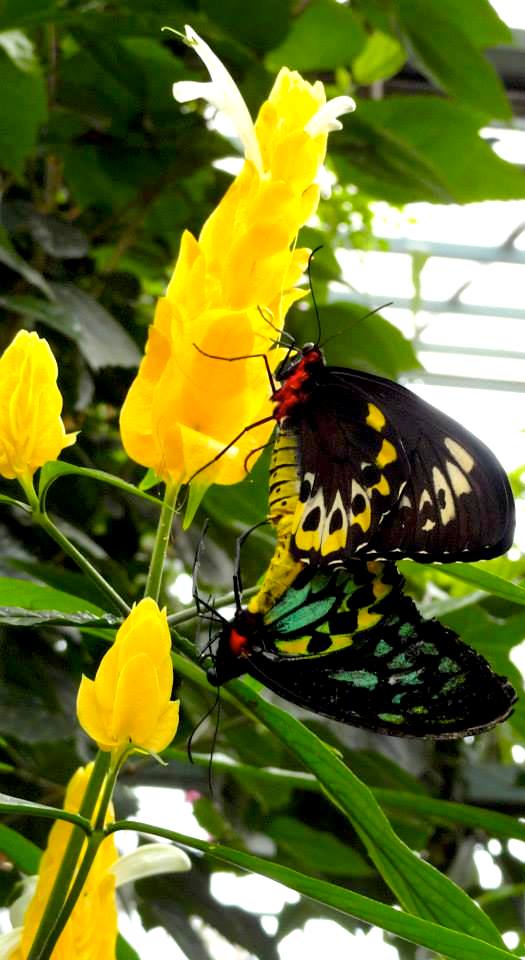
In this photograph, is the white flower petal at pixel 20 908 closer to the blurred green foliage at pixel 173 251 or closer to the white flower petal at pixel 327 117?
the white flower petal at pixel 327 117

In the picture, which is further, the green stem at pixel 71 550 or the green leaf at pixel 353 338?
the green leaf at pixel 353 338

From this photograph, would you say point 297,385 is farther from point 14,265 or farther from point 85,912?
point 14,265

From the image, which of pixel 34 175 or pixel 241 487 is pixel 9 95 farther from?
pixel 241 487

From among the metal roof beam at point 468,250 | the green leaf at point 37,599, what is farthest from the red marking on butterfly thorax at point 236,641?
the metal roof beam at point 468,250

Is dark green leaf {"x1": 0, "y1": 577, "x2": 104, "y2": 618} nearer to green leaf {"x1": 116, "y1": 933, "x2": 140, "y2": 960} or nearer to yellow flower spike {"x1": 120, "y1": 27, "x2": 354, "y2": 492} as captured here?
yellow flower spike {"x1": 120, "y1": 27, "x2": 354, "y2": 492}

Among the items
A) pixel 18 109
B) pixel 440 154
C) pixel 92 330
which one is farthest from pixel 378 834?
pixel 440 154

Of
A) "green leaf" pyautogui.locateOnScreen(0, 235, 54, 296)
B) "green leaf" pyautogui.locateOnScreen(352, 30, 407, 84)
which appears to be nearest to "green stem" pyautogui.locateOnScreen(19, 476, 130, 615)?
"green leaf" pyautogui.locateOnScreen(0, 235, 54, 296)
